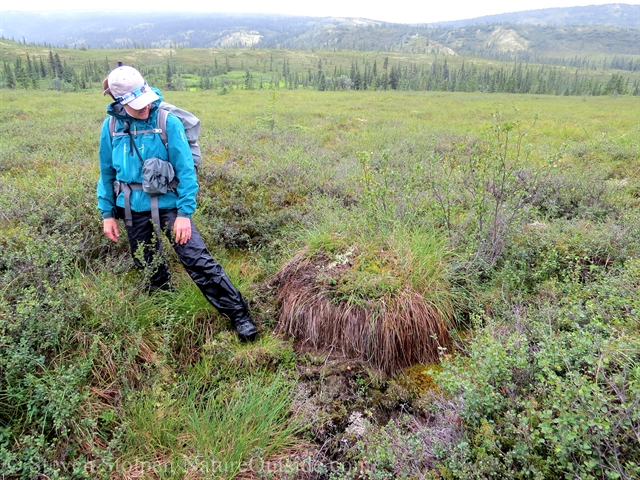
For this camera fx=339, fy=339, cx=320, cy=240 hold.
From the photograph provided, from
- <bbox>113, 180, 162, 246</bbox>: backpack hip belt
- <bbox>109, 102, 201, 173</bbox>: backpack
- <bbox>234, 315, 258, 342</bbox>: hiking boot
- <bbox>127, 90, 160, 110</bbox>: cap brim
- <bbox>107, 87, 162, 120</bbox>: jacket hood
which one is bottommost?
<bbox>234, 315, 258, 342</bbox>: hiking boot

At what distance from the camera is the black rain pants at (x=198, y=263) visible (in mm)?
3523

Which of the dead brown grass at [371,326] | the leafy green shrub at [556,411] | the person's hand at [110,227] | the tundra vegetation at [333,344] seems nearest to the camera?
the leafy green shrub at [556,411]

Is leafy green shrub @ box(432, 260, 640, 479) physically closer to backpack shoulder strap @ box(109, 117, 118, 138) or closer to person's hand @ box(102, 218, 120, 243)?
A: person's hand @ box(102, 218, 120, 243)

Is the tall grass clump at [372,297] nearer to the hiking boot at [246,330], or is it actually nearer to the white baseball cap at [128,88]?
the hiking boot at [246,330]

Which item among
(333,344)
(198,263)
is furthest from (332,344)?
(198,263)

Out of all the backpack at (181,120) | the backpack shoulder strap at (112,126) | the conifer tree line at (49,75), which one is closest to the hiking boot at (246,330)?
the backpack at (181,120)

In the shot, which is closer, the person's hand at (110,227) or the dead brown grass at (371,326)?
the dead brown grass at (371,326)

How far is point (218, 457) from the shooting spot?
8.22 feet

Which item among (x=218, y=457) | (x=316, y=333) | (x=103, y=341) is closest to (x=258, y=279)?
(x=316, y=333)

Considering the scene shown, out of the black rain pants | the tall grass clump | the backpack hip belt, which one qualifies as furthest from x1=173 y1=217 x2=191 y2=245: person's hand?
the tall grass clump

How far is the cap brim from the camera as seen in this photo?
3104 millimetres

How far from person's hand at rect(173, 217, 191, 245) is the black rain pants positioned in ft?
0.34

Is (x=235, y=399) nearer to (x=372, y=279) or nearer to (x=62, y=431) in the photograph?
(x=62, y=431)

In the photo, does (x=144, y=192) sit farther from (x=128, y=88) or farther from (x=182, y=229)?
(x=128, y=88)
